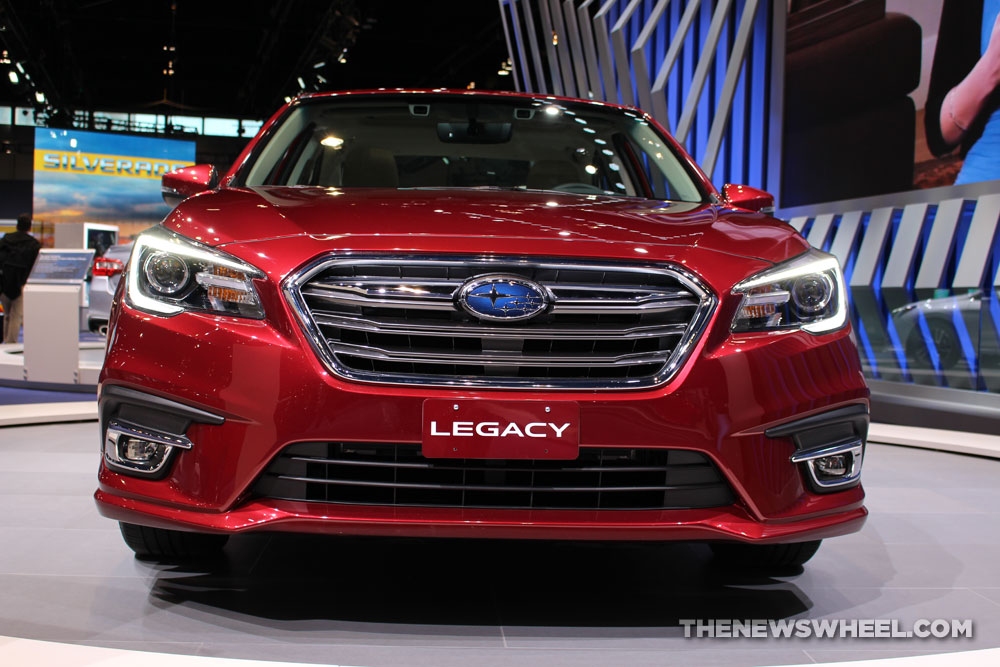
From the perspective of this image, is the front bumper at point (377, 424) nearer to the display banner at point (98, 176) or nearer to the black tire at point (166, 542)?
the black tire at point (166, 542)

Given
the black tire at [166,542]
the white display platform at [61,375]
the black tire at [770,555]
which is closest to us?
the black tire at [166,542]

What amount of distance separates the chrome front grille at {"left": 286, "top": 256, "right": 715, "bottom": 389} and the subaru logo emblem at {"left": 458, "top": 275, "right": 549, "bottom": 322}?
2 centimetres

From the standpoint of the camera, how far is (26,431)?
4922 millimetres

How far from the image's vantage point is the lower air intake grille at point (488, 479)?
196 centimetres

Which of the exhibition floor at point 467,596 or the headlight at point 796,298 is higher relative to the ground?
the headlight at point 796,298

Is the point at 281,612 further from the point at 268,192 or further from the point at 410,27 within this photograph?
the point at 410,27

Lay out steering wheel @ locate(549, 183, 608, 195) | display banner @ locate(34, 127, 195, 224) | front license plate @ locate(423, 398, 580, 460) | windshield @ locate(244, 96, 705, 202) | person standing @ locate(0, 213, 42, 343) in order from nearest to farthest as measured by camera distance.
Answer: front license plate @ locate(423, 398, 580, 460), steering wheel @ locate(549, 183, 608, 195), windshield @ locate(244, 96, 705, 202), person standing @ locate(0, 213, 42, 343), display banner @ locate(34, 127, 195, 224)

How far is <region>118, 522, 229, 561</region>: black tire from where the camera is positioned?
2422mm

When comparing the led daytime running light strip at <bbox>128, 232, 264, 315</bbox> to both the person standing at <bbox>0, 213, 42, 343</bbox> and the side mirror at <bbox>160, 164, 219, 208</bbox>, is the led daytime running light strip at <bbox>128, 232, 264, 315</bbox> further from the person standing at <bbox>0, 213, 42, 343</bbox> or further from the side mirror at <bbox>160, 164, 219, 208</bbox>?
the person standing at <bbox>0, 213, 42, 343</bbox>

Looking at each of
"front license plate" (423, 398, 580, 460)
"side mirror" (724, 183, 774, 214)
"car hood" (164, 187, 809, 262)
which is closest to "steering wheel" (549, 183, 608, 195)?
"side mirror" (724, 183, 774, 214)

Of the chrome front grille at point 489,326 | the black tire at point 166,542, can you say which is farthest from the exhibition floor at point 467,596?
the chrome front grille at point 489,326

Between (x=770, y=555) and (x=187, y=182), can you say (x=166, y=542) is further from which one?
(x=770, y=555)

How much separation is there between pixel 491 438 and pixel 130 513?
813 mm

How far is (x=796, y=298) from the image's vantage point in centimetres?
215
